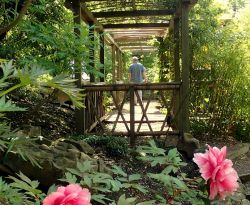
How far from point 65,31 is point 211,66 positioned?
334 cm

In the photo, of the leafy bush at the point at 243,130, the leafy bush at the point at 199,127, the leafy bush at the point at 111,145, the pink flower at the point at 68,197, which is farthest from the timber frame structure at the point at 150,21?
the pink flower at the point at 68,197

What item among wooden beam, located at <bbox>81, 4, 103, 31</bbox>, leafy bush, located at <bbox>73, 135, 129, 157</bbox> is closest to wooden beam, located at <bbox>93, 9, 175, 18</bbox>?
wooden beam, located at <bbox>81, 4, 103, 31</bbox>

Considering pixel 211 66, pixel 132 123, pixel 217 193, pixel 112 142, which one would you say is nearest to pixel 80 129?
pixel 132 123

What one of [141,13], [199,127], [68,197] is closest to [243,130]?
[199,127]

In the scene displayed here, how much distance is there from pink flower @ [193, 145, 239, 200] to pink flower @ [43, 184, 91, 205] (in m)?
0.48

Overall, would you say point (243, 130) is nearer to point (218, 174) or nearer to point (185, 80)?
point (185, 80)

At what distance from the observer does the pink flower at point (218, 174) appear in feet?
4.60

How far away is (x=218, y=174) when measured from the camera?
1402 millimetres

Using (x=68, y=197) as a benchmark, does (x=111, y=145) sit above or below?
below

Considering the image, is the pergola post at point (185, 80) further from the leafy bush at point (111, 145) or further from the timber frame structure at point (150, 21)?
the leafy bush at point (111, 145)

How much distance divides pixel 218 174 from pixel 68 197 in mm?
554

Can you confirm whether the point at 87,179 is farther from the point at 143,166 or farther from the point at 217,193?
the point at 143,166

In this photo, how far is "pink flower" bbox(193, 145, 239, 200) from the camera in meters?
1.40

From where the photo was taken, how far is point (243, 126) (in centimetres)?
743
